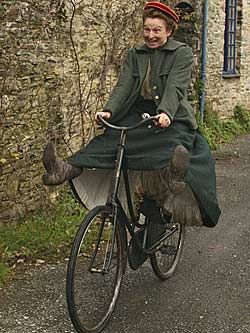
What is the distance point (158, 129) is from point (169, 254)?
4.06 ft

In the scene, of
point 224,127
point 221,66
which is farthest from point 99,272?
point 221,66

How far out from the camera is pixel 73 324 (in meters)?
4.39

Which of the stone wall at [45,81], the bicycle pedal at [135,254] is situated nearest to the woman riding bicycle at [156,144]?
the bicycle pedal at [135,254]

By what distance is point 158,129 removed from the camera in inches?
193

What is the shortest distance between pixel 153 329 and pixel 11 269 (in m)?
1.64

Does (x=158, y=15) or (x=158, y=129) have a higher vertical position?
(x=158, y=15)

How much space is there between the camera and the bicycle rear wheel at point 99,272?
438 cm

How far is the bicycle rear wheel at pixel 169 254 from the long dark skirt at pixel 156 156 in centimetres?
63

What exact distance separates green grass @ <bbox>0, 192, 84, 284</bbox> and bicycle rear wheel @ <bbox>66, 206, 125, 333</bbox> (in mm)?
922

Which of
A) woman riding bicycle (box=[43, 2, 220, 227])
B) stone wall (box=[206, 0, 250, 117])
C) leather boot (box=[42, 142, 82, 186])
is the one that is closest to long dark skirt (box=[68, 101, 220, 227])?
woman riding bicycle (box=[43, 2, 220, 227])

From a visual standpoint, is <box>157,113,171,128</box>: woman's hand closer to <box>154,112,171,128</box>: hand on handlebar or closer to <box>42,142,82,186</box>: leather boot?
<box>154,112,171,128</box>: hand on handlebar

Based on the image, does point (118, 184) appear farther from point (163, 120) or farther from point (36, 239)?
point (36, 239)

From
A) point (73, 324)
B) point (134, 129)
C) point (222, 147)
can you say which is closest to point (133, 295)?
point (73, 324)

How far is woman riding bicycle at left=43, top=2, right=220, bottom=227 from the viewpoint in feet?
15.6
